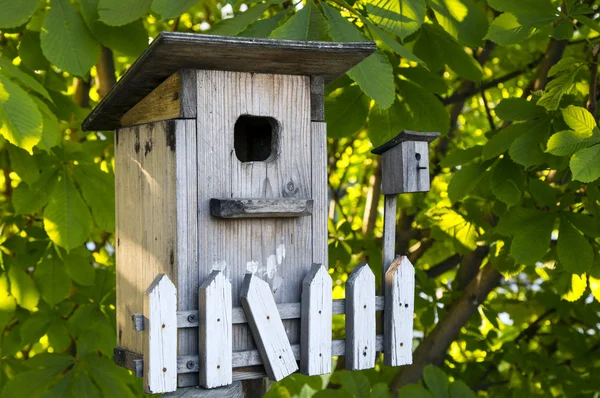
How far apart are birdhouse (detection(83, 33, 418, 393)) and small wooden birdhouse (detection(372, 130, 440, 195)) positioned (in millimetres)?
200

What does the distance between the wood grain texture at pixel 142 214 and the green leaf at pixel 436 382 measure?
1299 millimetres

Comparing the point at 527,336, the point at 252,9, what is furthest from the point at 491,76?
the point at 252,9

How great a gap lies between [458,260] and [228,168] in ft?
10.0

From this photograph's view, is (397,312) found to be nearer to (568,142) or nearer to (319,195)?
(319,195)

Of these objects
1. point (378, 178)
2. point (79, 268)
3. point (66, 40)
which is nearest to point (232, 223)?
point (66, 40)

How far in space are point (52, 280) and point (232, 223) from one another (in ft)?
4.87

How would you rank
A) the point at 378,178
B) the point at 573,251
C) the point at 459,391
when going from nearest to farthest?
the point at 573,251, the point at 459,391, the point at 378,178

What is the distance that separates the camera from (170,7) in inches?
78.5

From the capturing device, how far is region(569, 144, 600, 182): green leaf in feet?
6.74

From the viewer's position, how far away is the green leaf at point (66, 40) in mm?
2275

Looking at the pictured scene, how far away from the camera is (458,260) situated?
477cm

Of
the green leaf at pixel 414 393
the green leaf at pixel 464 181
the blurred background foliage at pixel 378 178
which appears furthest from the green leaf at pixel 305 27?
the green leaf at pixel 414 393

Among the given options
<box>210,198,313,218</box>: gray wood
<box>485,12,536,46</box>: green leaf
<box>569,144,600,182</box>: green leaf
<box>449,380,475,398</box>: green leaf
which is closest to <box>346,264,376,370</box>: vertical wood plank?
<box>210,198,313,218</box>: gray wood

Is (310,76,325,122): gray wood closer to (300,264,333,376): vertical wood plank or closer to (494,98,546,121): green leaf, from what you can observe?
(300,264,333,376): vertical wood plank
